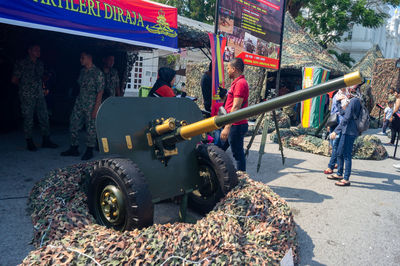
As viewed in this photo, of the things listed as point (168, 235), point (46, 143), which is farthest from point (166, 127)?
point (46, 143)

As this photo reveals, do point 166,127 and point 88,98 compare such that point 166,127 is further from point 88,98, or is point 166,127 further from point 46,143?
point 46,143

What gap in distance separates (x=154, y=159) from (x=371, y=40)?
43.6 meters

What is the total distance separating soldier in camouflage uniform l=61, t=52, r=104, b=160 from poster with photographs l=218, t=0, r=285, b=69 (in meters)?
2.54

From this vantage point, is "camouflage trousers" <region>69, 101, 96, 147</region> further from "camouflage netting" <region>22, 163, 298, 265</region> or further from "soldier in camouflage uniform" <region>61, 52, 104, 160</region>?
"camouflage netting" <region>22, 163, 298, 265</region>

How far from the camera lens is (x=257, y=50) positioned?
709 cm

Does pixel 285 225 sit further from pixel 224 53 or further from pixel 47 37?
pixel 47 37

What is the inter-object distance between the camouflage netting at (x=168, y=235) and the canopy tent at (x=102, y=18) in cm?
231

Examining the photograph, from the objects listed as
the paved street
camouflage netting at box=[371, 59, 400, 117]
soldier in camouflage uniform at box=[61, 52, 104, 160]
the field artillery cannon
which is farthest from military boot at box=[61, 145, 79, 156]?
camouflage netting at box=[371, 59, 400, 117]

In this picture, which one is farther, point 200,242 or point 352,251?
point 352,251

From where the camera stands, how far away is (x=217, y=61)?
19.4 feet

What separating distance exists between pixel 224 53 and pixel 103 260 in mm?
4989

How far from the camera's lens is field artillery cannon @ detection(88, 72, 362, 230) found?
2477mm

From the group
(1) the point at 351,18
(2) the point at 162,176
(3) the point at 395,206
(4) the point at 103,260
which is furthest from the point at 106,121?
(1) the point at 351,18

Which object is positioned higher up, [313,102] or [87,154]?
[313,102]
